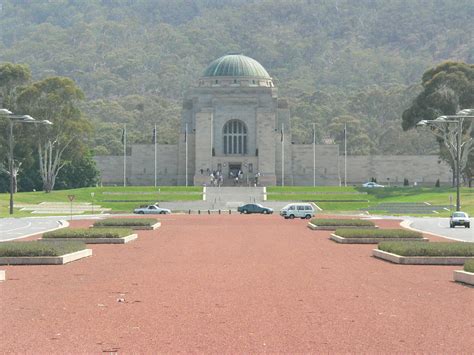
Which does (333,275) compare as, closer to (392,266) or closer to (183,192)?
(392,266)

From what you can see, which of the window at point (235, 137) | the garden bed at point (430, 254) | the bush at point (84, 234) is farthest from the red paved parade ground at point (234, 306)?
the window at point (235, 137)

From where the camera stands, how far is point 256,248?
37.5 m

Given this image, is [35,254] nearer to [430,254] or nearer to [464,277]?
[430,254]

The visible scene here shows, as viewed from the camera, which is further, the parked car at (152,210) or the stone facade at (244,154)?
the stone facade at (244,154)

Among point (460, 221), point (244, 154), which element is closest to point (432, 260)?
point (460, 221)

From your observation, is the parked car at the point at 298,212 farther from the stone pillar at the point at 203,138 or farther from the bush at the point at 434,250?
the stone pillar at the point at 203,138

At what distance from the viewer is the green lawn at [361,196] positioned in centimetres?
8706

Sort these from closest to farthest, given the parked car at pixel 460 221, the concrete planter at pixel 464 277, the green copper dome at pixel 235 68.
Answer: the concrete planter at pixel 464 277, the parked car at pixel 460 221, the green copper dome at pixel 235 68

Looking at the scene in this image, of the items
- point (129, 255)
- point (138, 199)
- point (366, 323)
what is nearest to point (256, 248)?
point (129, 255)

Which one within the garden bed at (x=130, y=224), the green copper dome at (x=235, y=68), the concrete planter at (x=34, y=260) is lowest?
the garden bed at (x=130, y=224)

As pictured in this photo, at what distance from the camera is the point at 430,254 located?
30.3m

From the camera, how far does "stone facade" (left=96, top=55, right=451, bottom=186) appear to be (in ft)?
404

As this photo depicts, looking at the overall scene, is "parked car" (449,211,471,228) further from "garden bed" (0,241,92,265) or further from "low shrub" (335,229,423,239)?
"garden bed" (0,241,92,265)

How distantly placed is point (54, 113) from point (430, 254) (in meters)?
73.1
